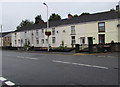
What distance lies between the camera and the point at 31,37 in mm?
51406

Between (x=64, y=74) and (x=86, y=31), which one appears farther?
(x=86, y=31)

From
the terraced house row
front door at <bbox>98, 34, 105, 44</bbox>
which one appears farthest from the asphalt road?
front door at <bbox>98, 34, 105, 44</bbox>

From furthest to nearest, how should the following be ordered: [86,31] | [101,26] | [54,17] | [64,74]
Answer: [54,17]
[86,31]
[101,26]
[64,74]

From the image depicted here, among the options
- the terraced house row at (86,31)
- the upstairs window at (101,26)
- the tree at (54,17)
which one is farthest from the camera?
the tree at (54,17)

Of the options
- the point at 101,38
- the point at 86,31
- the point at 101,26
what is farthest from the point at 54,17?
the point at 101,38

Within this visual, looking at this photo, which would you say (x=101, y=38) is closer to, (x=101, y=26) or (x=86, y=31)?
(x=101, y=26)

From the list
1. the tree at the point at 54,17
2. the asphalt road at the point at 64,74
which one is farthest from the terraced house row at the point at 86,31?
the tree at the point at 54,17

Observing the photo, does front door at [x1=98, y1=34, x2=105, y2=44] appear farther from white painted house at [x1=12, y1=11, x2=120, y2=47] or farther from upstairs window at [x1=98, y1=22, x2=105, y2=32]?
upstairs window at [x1=98, y1=22, x2=105, y2=32]

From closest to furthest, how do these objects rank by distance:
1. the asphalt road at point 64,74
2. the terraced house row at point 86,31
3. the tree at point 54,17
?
the asphalt road at point 64,74, the terraced house row at point 86,31, the tree at point 54,17

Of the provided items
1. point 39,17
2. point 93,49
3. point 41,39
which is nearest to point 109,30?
point 93,49

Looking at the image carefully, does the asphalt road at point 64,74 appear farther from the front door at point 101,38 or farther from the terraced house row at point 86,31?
the front door at point 101,38

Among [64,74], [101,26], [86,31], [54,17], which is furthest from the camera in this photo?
Answer: [54,17]

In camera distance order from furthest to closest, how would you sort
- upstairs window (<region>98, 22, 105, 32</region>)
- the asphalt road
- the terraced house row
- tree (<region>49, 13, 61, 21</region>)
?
tree (<region>49, 13, 61, 21</region>) < upstairs window (<region>98, 22, 105, 32</region>) < the terraced house row < the asphalt road

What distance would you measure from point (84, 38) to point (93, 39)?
7.47ft
